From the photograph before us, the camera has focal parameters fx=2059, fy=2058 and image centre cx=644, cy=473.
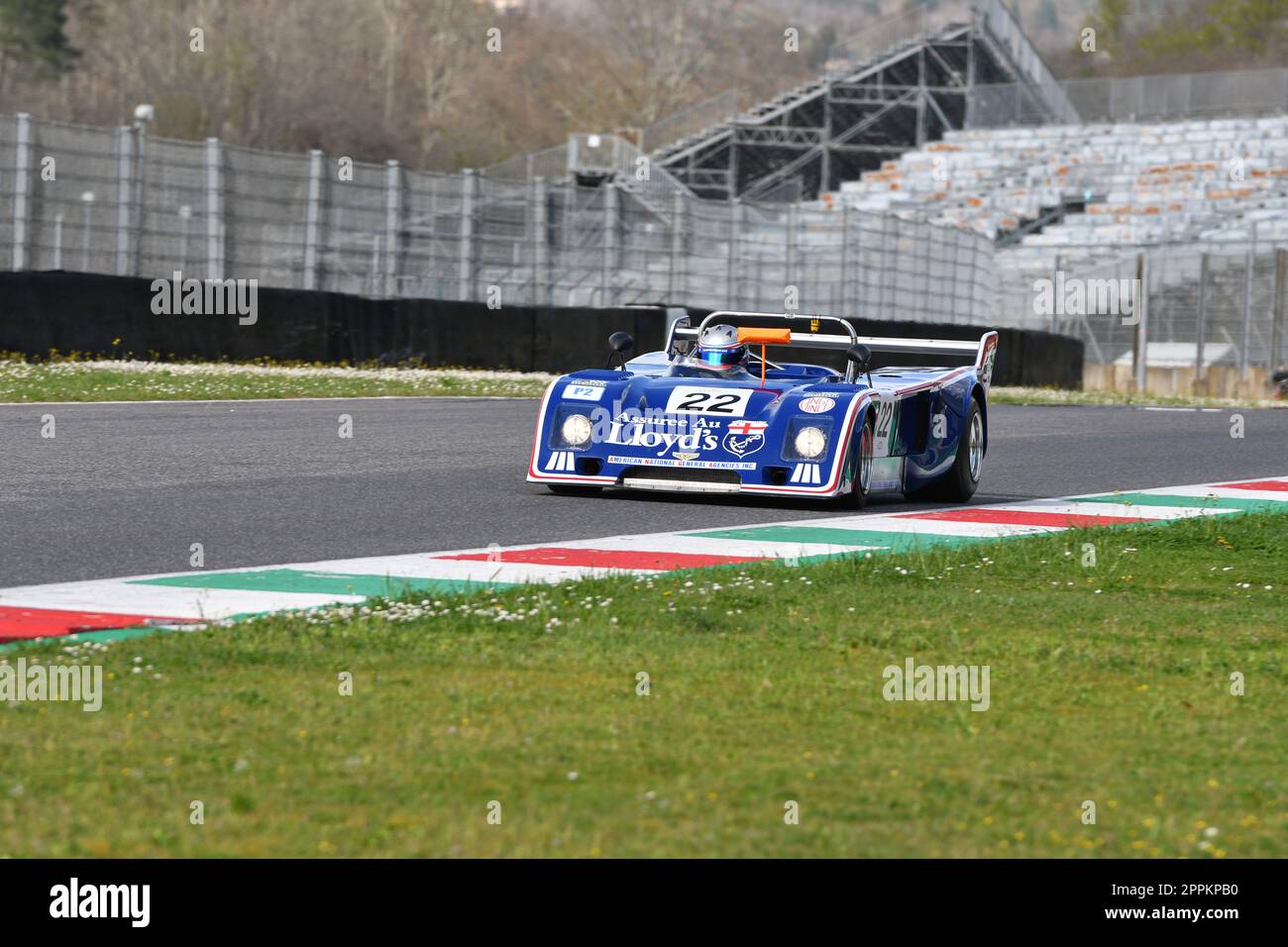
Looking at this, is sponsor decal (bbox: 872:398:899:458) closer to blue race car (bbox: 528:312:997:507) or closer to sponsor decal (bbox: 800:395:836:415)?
blue race car (bbox: 528:312:997:507)

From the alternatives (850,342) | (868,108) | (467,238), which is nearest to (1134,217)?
(868,108)

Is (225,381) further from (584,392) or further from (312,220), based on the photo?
(584,392)

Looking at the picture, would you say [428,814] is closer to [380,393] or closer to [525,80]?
[380,393]

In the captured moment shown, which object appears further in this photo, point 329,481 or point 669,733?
point 329,481

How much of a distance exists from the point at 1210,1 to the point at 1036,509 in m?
115

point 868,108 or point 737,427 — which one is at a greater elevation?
point 868,108

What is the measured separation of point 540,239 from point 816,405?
18.8m

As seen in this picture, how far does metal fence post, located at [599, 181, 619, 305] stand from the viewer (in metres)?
29.2

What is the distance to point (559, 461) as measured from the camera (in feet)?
35.1

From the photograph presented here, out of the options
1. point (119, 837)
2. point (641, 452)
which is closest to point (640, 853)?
point (119, 837)

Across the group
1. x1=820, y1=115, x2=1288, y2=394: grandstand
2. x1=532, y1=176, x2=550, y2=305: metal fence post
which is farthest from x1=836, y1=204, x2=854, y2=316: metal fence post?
x1=532, y1=176, x2=550, y2=305: metal fence post

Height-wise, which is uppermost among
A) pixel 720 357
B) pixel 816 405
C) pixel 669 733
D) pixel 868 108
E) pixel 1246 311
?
pixel 868 108

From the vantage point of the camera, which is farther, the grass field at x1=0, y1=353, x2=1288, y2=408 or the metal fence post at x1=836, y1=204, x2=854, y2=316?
the metal fence post at x1=836, y1=204, x2=854, y2=316

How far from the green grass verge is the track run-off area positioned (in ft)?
3.97
